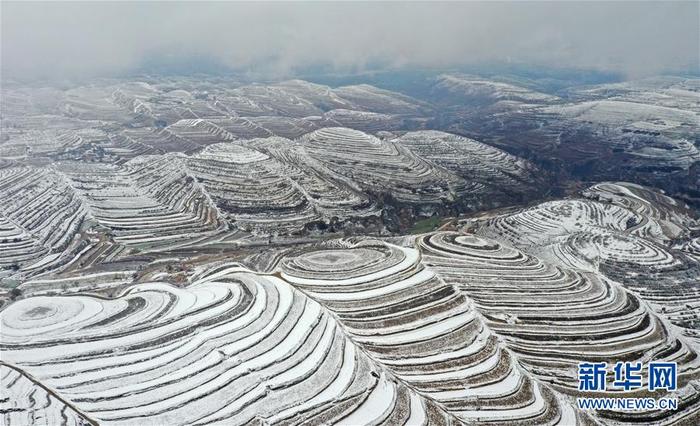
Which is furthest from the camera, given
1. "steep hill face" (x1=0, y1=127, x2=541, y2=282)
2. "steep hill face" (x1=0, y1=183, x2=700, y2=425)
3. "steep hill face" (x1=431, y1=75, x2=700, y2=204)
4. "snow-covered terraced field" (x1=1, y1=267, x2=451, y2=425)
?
"steep hill face" (x1=431, y1=75, x2=700, y2=204)

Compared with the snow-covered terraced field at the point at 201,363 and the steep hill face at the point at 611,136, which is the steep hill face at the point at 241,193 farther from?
the snow-covered terraced field at the point at 201,363

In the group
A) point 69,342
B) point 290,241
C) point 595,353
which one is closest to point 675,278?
point 595,353

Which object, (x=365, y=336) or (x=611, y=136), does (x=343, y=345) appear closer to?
(x=365, y=336)

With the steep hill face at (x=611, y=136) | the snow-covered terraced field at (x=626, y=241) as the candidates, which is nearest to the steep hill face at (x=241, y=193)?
the snow-covered terraced field at (x=626, y=241)

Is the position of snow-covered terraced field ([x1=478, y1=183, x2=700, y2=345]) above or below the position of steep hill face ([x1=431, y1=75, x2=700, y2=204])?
below

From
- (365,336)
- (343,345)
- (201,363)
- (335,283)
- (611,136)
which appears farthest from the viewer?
(611,136)

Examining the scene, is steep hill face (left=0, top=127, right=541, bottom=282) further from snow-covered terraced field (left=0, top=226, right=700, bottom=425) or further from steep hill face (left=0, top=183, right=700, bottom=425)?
snow-covered terraced field (left=0, top=226, right=700, bottom=425)

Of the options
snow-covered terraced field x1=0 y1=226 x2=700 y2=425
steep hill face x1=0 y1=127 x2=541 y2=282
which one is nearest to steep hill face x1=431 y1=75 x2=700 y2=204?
steep hill face x1=0 y1=127 x2=541 y2=282

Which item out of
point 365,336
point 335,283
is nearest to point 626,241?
point 335,283

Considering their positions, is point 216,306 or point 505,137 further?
point 505,137

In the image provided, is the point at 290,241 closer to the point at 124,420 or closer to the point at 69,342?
the point at 69,342

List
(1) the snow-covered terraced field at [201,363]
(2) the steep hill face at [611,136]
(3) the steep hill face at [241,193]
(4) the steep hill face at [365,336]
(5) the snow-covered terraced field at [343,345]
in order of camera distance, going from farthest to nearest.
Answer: (2) the steep hill face at [611,136] → (3) the steep hill face at [241,193] → (4) the steep hill face at [365,336] → (5) the snow-covered terraced field at [343,345] → (1) the snow-covered terraced field at [201,363]
